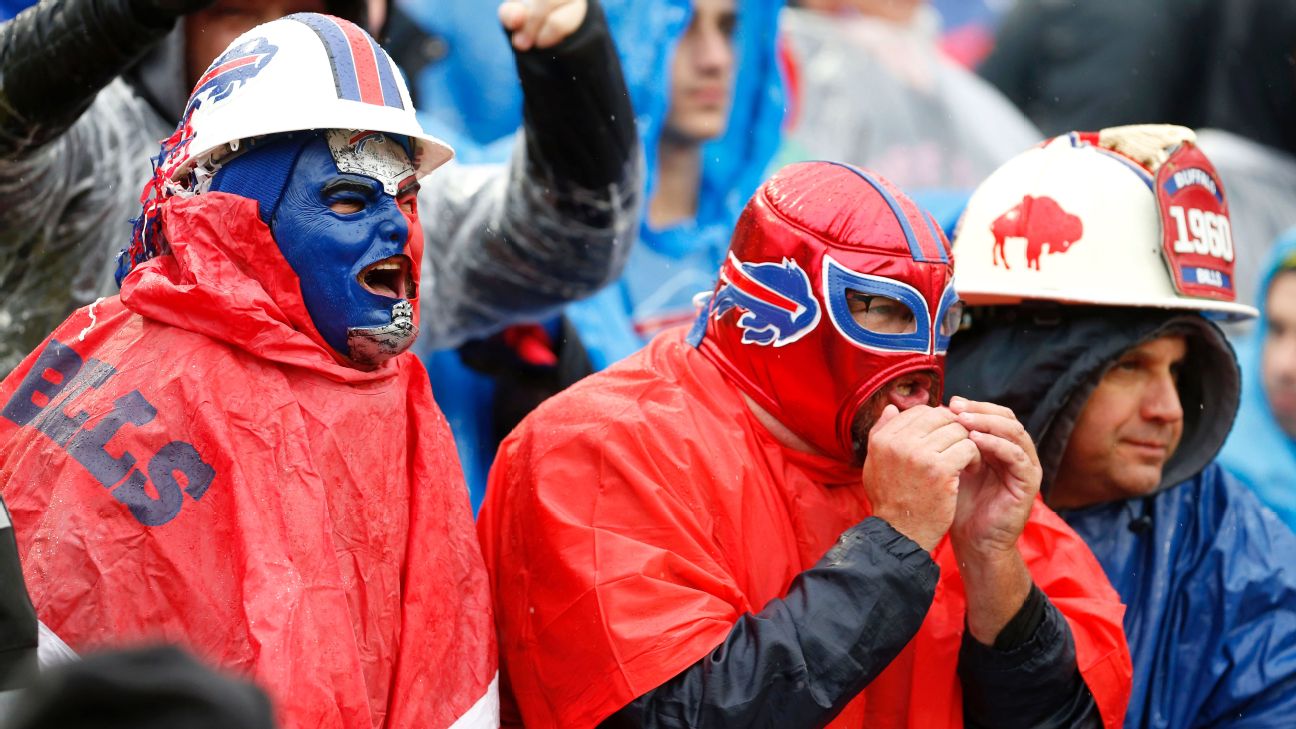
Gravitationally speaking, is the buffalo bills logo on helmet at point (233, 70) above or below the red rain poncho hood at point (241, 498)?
above

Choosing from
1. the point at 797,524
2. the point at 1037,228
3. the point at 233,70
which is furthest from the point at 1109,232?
the point at 233,70

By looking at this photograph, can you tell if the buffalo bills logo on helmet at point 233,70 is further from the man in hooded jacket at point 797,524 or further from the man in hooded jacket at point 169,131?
the man in hooded jacket at point 797,524

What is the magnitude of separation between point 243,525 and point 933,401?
4.36 ft

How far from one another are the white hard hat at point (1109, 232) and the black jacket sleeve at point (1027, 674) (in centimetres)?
95

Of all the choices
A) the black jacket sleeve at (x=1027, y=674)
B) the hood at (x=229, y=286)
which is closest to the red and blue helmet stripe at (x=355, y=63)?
the hood at (x=229, y=286)

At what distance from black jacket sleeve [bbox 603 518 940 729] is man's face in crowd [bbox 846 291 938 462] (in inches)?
12.1

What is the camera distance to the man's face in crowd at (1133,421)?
3.78 meters

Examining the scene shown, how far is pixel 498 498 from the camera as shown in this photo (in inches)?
121

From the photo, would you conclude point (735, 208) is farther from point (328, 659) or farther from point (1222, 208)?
point (328, 659)

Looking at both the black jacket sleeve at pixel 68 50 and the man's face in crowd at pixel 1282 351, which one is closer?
the black jacket sleeve at pixel 68 50

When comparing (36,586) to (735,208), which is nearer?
(36,586)

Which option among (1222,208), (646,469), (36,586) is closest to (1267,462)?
(1222,208)

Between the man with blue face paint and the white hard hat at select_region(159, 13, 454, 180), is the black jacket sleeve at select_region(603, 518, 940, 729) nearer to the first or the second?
the man with blue face paint

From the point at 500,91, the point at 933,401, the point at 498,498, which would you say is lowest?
the point at 500,91
